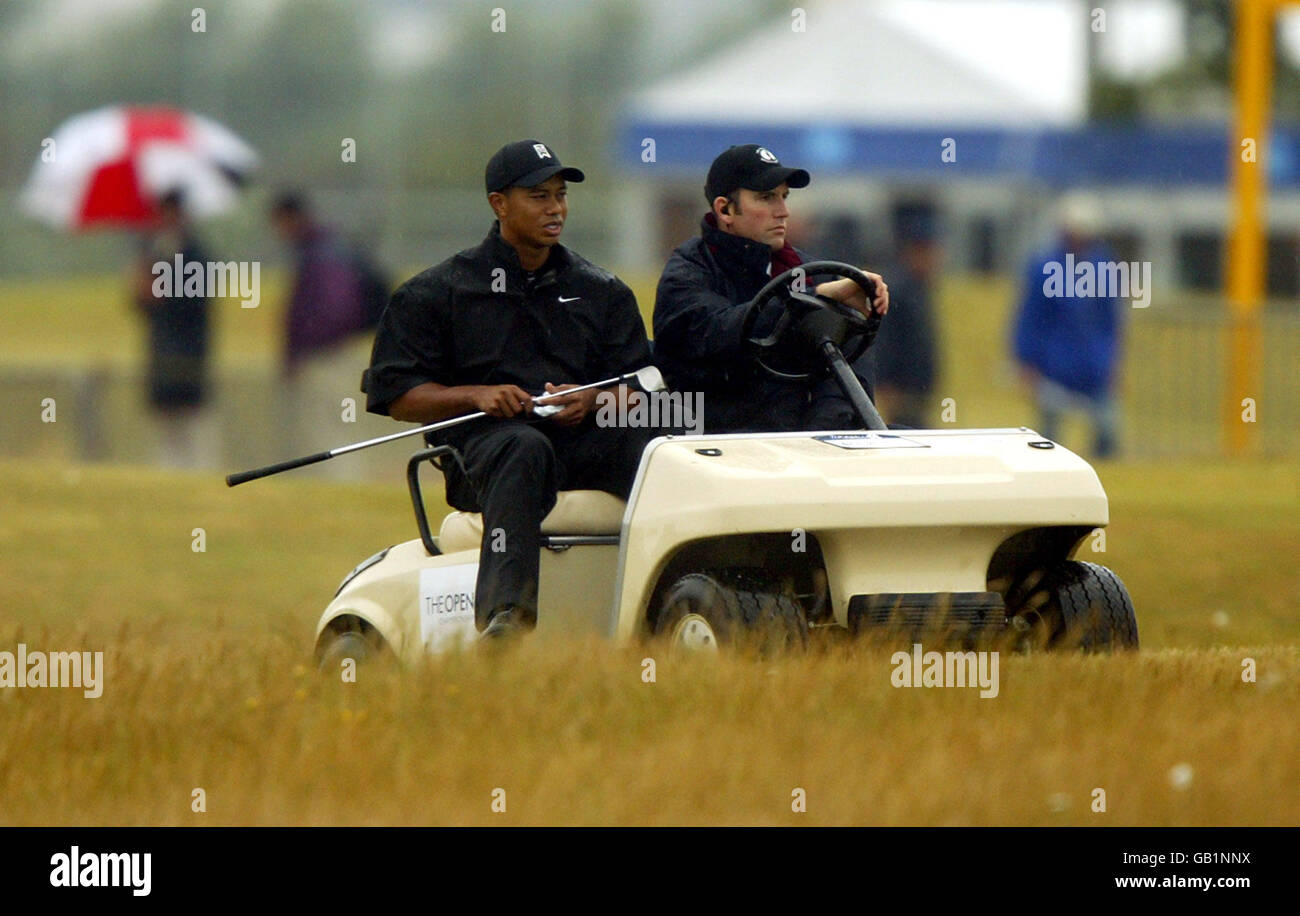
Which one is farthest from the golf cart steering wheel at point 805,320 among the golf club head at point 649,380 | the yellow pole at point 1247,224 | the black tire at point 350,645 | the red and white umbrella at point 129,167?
the red and white umbrella at point 129,167

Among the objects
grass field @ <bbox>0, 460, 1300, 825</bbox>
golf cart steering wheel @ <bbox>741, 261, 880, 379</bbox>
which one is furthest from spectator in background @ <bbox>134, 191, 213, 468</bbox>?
golf cart steering wheel @ <bbox>741, 261, 880, 379</bbox>

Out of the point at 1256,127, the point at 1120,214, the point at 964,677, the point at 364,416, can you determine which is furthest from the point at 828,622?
the point at 1120,214

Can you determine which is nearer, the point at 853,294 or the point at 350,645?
the point at 853,294

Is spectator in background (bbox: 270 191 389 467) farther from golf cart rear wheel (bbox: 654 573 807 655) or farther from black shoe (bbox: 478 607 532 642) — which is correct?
golf cart rear wheel (bbox: 654 573 807 655)

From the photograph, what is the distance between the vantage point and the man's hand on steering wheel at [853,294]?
700 cm

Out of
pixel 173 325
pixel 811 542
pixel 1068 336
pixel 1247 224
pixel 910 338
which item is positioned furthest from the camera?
pixel 1247 224

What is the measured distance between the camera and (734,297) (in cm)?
735

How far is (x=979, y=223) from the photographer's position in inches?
1487

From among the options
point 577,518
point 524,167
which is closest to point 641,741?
point 577,518

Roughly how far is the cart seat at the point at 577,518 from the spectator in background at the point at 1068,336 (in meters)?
8.72

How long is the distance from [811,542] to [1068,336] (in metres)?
9.34

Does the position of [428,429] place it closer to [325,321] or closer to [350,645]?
[350,645]

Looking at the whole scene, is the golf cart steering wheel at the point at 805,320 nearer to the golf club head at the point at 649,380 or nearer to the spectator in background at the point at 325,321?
the golf club head at the point at 649,380

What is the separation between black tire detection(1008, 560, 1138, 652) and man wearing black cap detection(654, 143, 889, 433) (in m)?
0.79
